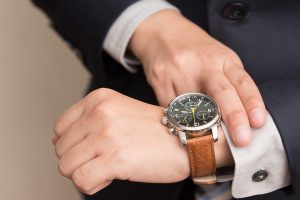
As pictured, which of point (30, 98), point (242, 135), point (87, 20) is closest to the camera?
point (242, 135)

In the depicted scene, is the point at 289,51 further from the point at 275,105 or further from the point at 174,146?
the point at 174,146

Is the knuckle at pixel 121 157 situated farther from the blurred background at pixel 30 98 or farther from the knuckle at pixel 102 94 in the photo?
the blurred background at pixel 30 98

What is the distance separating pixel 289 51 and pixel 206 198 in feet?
0.89

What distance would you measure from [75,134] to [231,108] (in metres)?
0.21

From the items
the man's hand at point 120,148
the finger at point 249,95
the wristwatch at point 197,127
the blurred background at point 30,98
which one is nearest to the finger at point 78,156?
the man's hand at point 120,148

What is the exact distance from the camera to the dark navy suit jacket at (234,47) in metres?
0.65

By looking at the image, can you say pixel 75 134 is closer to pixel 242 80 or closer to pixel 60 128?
pixel 60 128

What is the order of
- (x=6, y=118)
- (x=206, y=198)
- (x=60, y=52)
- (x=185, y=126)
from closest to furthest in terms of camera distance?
(x=185, y=126) → (x=206, y=198) → (x=6, y=118) → (x=60, y=52)

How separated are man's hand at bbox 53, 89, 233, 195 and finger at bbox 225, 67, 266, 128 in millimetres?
57

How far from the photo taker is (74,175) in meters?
0.63

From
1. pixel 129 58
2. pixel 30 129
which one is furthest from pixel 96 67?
pixel 30 129

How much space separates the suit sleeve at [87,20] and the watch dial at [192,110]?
9.0 inches

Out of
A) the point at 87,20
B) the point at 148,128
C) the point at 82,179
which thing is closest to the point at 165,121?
the point at 148,128

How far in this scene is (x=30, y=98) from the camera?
121 centimetres
